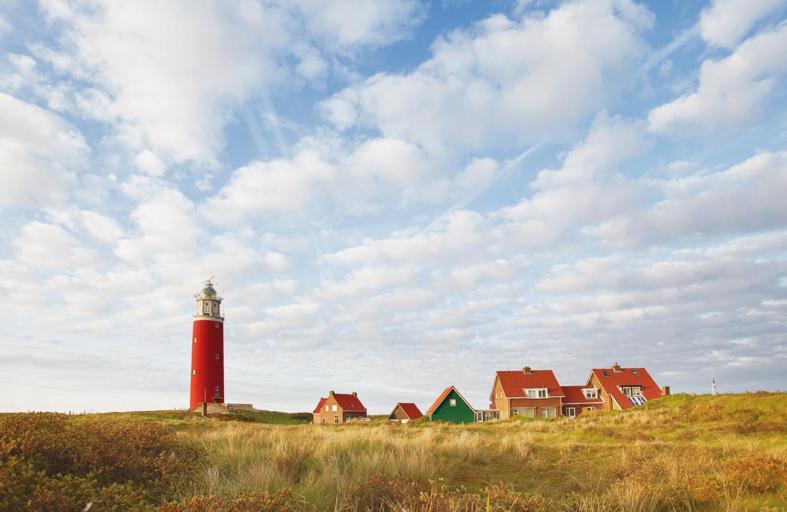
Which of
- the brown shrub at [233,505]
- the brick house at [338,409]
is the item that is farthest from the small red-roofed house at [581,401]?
the brown shrub at [233,505]

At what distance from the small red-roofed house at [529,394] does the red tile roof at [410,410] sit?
29.9ft

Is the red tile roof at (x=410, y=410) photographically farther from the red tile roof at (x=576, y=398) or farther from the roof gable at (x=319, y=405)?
the red tile roof at (x=576, y=398)

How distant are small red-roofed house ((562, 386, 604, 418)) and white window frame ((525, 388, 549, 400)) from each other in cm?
270

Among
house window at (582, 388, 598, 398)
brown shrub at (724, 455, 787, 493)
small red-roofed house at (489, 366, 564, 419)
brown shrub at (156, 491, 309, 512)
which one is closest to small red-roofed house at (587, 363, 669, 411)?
house window at (582, 388, 598, 398)

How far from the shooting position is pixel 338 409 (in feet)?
216

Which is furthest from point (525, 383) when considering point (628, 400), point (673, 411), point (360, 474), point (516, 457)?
point (360, 474)

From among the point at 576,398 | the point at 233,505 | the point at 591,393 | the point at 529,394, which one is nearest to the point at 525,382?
the point at 529,394

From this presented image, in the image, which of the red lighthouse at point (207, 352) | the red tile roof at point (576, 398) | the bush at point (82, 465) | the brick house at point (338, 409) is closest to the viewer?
the bush at point (82, 465)

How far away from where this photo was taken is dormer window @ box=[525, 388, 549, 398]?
57.2 meters

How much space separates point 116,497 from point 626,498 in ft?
20.3

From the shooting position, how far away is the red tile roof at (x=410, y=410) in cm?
6159

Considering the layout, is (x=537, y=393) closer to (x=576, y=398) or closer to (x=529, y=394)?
(x=529, y=394)

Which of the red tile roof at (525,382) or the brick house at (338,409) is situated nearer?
the red tile roof at (525,382)

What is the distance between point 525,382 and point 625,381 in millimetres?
10598
